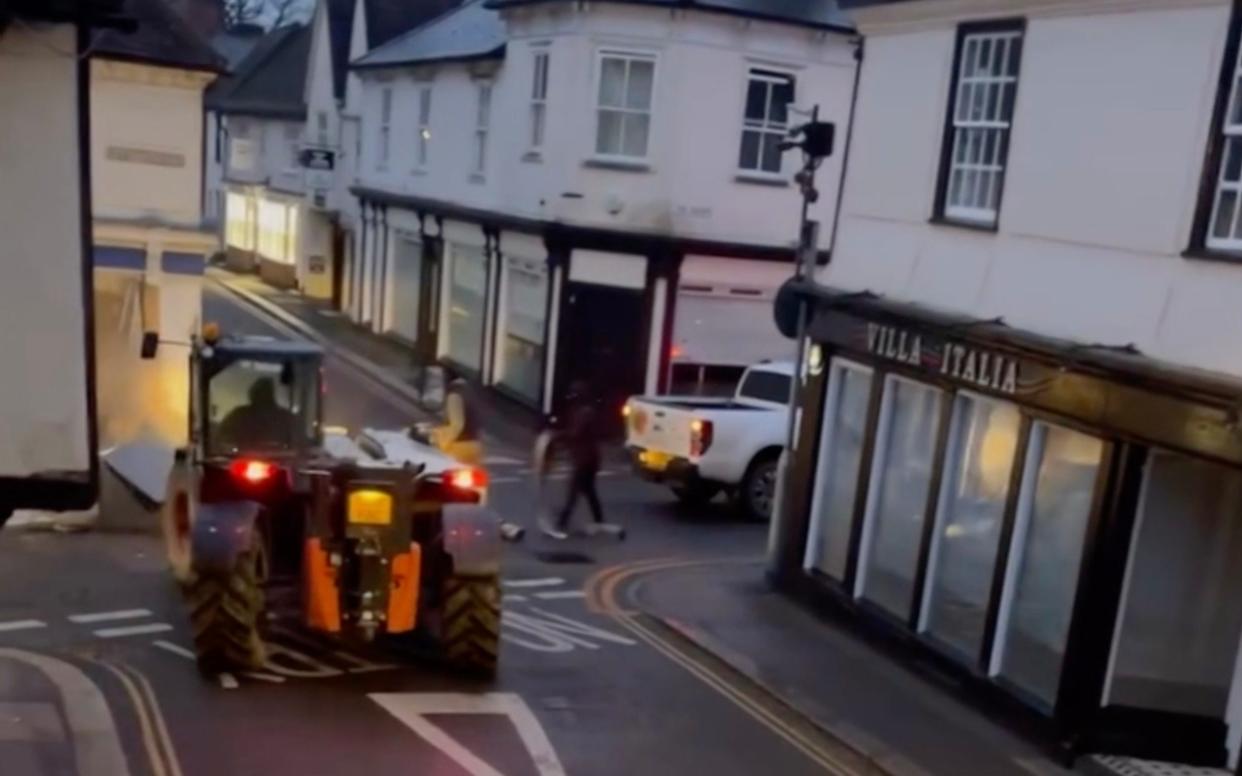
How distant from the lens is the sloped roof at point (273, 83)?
155 ft

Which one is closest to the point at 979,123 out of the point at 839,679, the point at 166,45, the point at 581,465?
the point at 839,679

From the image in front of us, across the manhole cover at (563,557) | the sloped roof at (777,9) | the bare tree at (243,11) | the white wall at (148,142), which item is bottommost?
the manhole cover at (563,557)

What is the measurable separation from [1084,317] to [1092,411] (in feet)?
3.06

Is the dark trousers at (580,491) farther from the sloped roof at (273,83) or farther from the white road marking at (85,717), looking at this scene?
the sloped roof at (273,83)

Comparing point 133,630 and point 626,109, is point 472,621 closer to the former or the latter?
point 133,630

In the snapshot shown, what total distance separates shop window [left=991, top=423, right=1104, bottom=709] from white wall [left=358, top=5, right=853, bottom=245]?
44.2 feet

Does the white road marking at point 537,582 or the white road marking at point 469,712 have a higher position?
the white road marking at point 469,712

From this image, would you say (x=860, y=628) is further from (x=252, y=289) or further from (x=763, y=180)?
(x=252, y=289)

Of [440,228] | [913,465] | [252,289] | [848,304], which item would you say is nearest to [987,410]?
[913,465]

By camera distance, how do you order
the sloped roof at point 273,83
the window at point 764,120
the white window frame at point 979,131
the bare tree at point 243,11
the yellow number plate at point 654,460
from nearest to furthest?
the white window frame at point 979,131
the yellow number plate at point 654,460
the window at point 764,120
the sloped roof at point 273,83
the bare tree at point 243,11

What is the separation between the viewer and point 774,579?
15766 millimetres

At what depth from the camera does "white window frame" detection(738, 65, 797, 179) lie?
24.7m

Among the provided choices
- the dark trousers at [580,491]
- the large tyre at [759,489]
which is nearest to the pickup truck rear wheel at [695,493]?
the large tyre at [759,489]

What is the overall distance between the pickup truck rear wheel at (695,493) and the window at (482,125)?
10.8 meters
